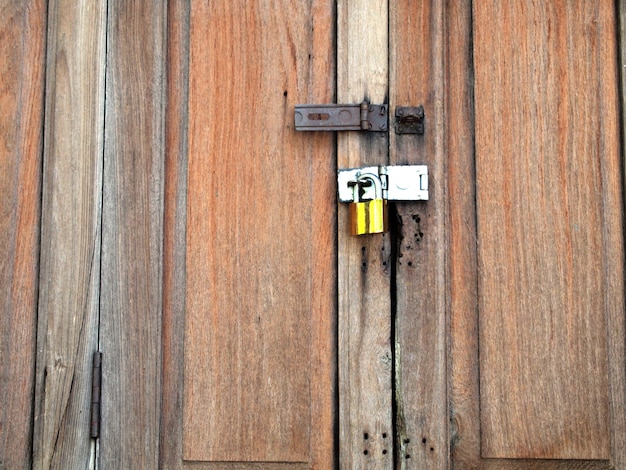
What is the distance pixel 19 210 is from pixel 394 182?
78 cm

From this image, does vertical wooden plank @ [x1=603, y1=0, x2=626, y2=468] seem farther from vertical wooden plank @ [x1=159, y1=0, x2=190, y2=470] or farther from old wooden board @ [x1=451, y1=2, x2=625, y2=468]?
vertical wooden plank @ [x1=159, y1=0, x2=190, y2=470]

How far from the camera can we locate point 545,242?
1.79 meters

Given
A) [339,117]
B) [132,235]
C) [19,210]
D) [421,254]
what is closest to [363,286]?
[421,254]

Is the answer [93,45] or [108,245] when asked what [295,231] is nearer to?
[108,245]

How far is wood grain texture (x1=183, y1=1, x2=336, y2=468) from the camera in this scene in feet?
5.88

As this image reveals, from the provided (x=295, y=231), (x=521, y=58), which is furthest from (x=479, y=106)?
(x=295, y=231)

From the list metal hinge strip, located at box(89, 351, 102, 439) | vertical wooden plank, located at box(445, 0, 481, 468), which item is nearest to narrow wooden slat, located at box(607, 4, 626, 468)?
vertical wooden plank, located at box(445, 0, 481, 468)

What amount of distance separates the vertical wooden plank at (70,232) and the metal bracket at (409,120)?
62cm

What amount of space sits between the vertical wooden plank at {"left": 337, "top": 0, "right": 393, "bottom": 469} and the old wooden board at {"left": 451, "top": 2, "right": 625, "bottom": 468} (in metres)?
0.15

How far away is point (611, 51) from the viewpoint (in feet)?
6.00

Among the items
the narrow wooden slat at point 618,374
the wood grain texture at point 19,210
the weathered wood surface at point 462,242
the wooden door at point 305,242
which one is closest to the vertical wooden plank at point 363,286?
the wooden door at point 305,242

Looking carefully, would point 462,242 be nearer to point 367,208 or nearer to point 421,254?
point 421,254

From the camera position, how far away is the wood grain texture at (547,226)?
1.76 m

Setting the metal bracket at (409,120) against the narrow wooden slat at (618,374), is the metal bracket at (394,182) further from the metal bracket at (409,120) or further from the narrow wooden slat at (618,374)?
the narrow wooden slat at (618,374)
